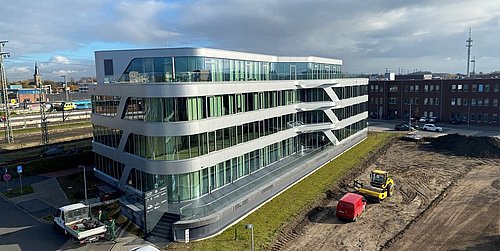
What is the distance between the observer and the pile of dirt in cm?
4292

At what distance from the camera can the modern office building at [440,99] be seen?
6531cm

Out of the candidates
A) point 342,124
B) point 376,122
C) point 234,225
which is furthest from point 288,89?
point 376,122

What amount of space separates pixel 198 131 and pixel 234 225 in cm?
682

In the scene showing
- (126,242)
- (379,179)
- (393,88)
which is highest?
(393,88)

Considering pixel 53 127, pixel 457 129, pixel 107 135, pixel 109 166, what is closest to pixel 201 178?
pixel 107 135

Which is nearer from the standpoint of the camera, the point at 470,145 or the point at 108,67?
the point at 108,67

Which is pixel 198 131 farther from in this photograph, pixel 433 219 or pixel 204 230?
pixel 433 219

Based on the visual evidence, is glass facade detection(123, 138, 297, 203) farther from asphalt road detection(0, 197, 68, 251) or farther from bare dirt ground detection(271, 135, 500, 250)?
bare dirt ground detection(271, 135, 500, 250)

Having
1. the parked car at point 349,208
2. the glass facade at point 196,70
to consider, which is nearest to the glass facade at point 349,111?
the glass facade at point 196,70

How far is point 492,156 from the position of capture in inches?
1658

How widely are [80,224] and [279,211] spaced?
13.0 m

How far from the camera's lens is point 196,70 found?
85.7ft

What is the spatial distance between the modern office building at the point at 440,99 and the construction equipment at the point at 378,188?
46.4 metres

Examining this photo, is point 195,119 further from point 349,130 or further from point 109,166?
point 349,130
